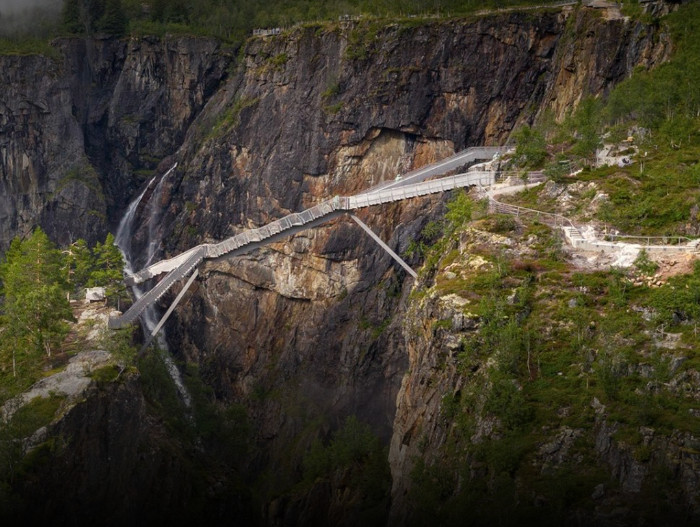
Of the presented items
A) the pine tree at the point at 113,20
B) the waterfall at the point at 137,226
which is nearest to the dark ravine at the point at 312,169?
the waterfall at the point at 137,226

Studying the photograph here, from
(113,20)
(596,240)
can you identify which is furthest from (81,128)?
(596,240)

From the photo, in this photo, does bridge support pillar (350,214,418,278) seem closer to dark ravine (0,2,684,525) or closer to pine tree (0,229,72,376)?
dark ravine (0,2,684,525)

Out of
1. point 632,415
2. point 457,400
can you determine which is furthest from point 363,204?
point 632,415

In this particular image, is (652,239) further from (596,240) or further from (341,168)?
(341,168)

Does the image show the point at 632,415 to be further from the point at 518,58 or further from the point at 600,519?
the point at 518,58

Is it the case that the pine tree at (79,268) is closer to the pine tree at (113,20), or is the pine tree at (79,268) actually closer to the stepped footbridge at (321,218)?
the stepped footbridge at (321,218)
